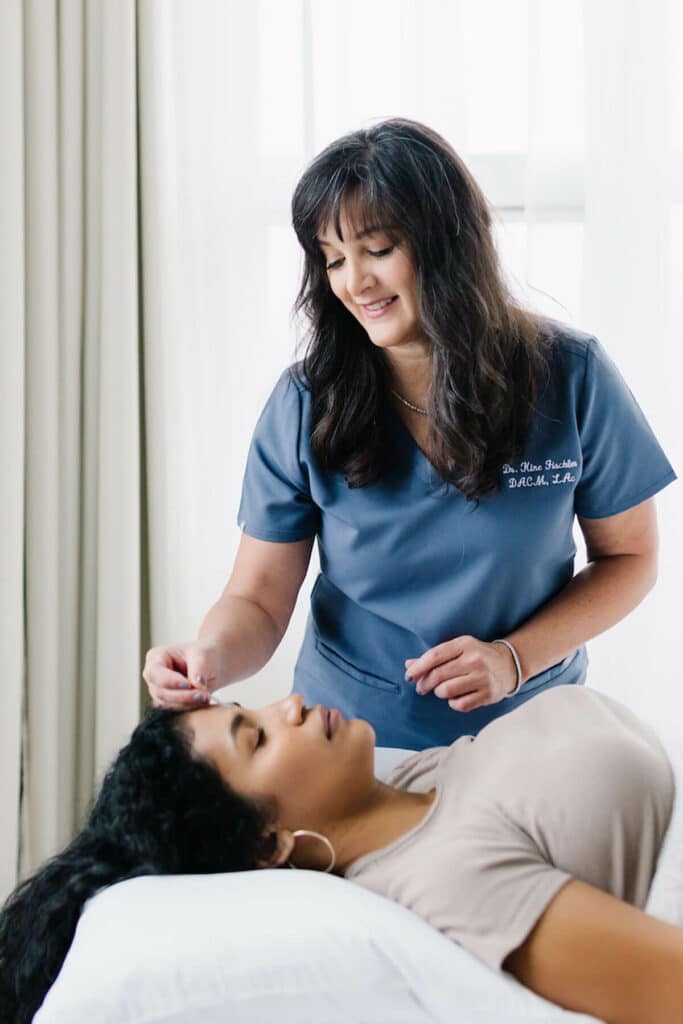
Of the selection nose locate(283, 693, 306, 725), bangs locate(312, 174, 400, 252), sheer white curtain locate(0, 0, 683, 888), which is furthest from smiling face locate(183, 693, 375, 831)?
sheer white curtain locate(0, 0, 683, 888)

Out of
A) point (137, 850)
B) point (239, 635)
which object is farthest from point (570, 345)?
point (137, 850)

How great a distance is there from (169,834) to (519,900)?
1.46 feet

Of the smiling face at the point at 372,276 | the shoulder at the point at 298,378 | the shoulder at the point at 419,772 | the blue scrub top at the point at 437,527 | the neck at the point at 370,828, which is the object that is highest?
the smiling face at the point at 372,276

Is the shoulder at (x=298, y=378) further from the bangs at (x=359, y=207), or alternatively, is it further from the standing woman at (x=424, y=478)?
the bangs at (x=359, y=207)

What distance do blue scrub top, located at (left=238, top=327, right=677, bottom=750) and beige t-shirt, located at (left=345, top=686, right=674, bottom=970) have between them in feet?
1.04

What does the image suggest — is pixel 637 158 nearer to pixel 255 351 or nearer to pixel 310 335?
pixel 255 351

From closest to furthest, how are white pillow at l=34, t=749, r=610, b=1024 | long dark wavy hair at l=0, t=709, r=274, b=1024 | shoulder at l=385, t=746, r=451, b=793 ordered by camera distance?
1. white pillow at l=34, t=749, r=610, b=1024
2. long dark wavy hair at l=0, t=709, r=274, b=1024
3. shoulder at l=385, t=746, r=451, b=793

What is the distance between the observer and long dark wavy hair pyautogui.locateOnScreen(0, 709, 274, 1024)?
139 centimetres

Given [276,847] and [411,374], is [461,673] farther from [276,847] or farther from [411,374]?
[411,374]

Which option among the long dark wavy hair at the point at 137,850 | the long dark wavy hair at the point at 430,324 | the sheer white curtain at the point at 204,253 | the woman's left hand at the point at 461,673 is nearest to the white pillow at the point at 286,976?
the long dark wavy hair at the point at 137,850

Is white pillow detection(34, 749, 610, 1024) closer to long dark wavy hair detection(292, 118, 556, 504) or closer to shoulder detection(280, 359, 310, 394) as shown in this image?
long dark wavy hair detection(292, 118, 556, 504)

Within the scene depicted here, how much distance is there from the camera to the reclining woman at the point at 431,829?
1.20m

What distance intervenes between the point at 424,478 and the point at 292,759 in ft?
1.59

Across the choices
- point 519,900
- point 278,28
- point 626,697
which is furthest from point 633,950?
point 278,28
